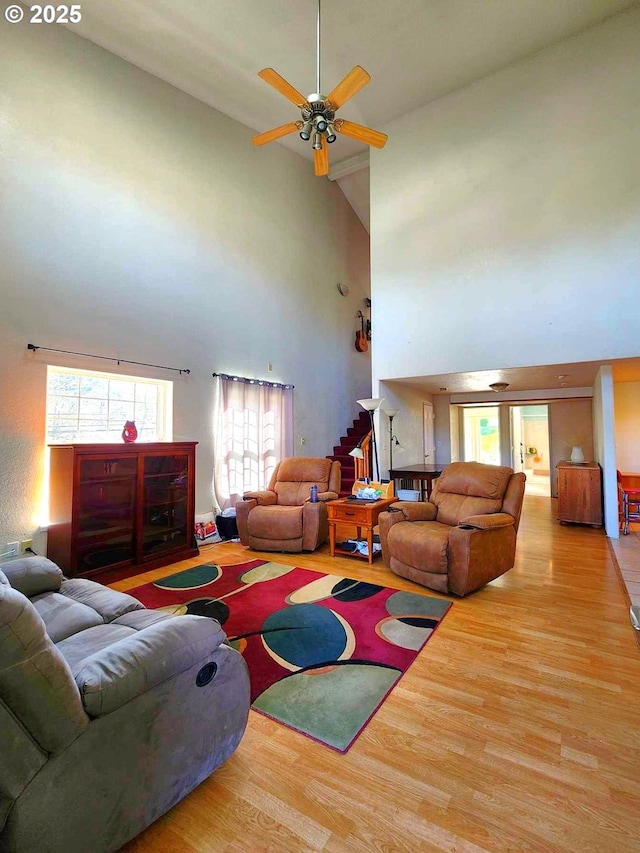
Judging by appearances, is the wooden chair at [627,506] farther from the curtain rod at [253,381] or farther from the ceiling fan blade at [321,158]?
the ceiling fan blade at [321,158]

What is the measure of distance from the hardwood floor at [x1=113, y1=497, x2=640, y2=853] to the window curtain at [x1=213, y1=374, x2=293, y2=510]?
129 inches

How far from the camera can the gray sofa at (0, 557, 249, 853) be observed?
36.9 inches

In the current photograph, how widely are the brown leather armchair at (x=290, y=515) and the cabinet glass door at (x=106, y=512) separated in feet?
3.68

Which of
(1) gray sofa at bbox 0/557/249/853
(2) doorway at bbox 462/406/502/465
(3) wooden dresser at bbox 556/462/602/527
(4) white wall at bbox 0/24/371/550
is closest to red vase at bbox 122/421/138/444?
(4) white wall at bbox 0/24/371/550

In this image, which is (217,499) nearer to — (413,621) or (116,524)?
(116,524)

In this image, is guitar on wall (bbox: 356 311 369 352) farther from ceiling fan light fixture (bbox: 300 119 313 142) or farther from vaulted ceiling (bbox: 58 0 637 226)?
ceiling fan light fixture (bbox: 300 119 313 142)

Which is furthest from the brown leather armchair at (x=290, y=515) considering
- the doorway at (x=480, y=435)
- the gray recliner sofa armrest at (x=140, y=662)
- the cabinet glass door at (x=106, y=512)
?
the doorway at (x=480, y=435)

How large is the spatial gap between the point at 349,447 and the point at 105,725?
19.9 ft

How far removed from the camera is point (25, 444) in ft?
10.6

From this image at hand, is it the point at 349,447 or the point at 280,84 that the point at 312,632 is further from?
the point at 349,447

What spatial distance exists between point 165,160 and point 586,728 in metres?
5.80

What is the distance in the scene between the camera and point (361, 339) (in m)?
8.05

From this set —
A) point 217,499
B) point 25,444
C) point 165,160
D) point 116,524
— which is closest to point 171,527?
point 116,524

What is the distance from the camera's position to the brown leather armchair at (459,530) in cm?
287
